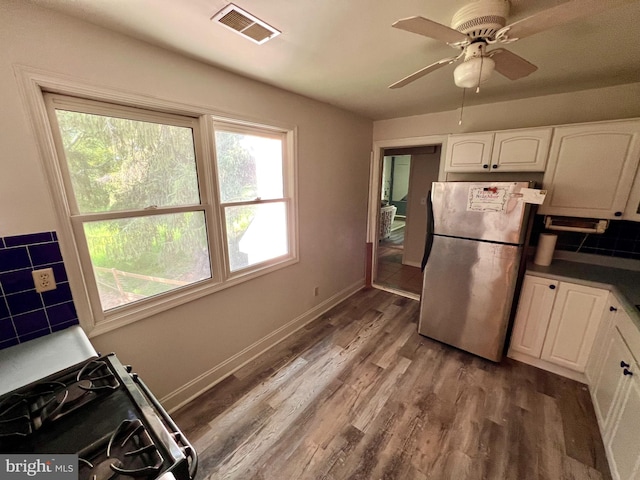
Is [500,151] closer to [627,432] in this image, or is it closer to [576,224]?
[576,224]

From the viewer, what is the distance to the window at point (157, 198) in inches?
51.9

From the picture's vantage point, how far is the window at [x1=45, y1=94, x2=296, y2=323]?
1317 mm

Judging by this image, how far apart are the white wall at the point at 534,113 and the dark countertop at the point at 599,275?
1.22 meters

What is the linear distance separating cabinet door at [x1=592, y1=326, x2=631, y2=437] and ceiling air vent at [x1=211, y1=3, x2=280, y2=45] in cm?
259

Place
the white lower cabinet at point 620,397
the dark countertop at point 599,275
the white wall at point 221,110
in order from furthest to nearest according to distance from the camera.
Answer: the dark countertop at point 599,275 → the white lower cabinet at point 620,397 → the white wall at point 221,110

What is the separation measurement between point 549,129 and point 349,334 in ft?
8.32

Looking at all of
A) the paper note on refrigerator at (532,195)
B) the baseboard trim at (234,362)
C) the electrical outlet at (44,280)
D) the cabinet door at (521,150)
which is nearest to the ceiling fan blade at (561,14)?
the paper note on refrigerator at (532,195)

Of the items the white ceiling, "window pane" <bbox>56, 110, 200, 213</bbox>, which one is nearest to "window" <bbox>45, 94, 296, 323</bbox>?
"window pane" <bbox>56, 110, 200, 213</bbox>

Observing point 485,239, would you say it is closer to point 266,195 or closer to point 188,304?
point 266,195

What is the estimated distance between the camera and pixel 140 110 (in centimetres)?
146

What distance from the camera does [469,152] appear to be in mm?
2402

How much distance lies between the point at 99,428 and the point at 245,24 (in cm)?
174
